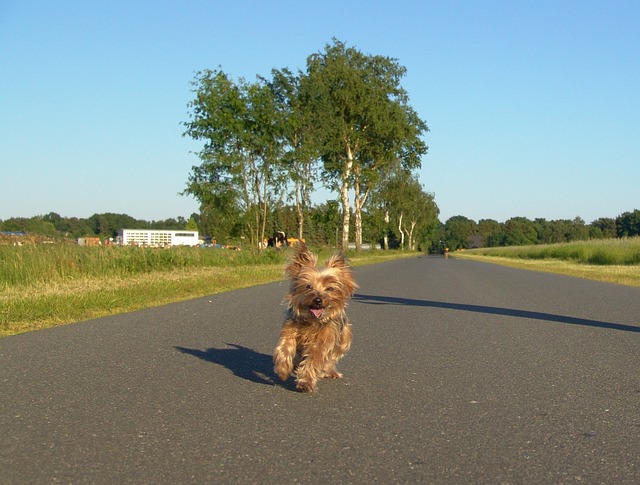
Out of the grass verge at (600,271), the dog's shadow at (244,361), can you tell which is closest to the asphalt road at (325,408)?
the dog's shadow at (244,361)

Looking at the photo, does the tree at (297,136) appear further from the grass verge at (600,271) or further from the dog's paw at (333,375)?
the dog's paw at (333,375)

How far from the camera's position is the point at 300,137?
4384 cm

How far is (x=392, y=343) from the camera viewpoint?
28.9 feet

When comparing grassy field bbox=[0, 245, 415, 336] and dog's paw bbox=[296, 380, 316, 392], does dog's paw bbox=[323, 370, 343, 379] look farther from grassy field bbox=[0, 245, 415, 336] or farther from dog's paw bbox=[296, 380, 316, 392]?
grassy field bbox=[0, 245, 415, 336]

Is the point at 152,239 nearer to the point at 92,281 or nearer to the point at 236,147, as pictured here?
the point at 236,147

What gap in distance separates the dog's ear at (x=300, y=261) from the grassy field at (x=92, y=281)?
18.2 ft

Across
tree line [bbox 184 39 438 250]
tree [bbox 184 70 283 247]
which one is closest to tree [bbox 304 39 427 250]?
tree line [bbox 184 39 438 250]

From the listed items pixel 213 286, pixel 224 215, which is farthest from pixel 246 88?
pixel 213 286

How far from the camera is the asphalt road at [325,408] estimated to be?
3.91 metres

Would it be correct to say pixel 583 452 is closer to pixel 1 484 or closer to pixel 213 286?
pixel 1 484

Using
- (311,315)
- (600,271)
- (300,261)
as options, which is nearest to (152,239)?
(600,271)

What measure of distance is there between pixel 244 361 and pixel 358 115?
157 feet

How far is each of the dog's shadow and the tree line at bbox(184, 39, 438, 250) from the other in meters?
28.8

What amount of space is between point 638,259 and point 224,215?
2516 centimetres
